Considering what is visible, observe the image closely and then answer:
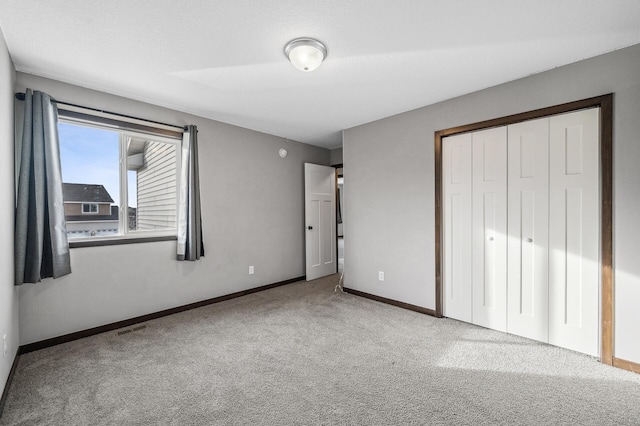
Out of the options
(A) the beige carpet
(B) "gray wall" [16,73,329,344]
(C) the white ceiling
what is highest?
(C) the white ceiling

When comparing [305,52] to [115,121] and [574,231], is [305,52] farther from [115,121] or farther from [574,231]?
[574,231]

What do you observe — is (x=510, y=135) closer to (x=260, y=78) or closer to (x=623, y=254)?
(x=623, y=254)

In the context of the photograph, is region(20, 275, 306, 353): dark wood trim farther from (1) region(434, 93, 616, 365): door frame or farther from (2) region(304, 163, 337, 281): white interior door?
(1) region(434, 93, 616, 365): door frame

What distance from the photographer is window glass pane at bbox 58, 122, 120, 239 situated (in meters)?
2.79

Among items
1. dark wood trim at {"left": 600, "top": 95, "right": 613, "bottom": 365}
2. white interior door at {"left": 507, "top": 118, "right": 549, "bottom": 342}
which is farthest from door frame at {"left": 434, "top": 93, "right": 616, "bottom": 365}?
white interior door at {"left": 507, "top": 118, "right": 549, "bottom": 342}

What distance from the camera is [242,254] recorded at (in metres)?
4.16

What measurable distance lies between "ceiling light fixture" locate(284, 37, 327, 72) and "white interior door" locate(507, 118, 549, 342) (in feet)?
6.55

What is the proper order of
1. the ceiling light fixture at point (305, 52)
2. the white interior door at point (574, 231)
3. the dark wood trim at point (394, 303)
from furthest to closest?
the dark wood trim at point (394, 303), the white interior door at point (574, 231), the ceiling light fixture at point (305, 52)

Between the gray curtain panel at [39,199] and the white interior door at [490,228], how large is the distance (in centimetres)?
403

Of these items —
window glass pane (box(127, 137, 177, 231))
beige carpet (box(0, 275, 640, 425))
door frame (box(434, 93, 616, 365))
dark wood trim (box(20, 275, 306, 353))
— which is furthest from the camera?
window glass pane (box(127, 137, 177, 231))

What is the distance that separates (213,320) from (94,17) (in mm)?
2848

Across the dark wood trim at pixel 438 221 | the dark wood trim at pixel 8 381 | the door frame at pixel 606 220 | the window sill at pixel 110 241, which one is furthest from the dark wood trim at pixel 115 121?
the door frame at pixel 606 220

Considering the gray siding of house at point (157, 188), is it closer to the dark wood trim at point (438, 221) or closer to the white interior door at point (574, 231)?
the dark wood trim at point (438, 221)

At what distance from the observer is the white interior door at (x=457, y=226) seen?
10.1ft
